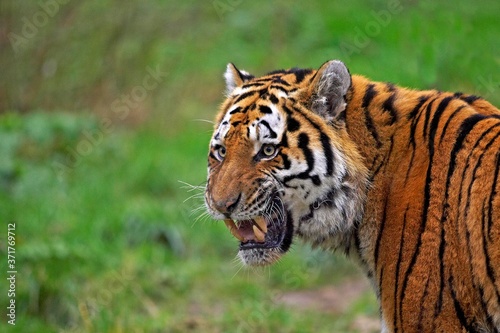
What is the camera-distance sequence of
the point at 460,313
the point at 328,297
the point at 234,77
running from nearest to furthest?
the point at 460,313, the point at 234,77, the point at 328,297

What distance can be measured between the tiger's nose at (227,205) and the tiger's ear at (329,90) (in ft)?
1.93

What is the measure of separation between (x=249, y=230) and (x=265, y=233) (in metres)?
0.10

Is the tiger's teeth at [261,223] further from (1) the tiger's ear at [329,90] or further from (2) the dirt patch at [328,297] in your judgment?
(2) the dirt patch at [328,297]

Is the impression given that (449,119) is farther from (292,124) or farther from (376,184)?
(292,124)

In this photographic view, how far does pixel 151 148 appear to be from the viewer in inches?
393

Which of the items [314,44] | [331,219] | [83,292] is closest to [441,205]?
[331,219]

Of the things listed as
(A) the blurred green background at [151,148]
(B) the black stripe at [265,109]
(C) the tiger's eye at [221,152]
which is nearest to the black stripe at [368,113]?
(B) the black stripe at [265,109]

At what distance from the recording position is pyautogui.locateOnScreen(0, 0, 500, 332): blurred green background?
634cm

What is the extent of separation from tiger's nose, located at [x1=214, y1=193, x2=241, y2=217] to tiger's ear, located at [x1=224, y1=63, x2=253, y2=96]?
79 cm

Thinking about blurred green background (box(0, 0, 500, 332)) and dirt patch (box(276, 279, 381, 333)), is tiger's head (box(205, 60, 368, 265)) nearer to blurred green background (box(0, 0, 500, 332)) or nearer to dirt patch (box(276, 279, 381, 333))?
blurred green background (box(0, 0, 500, 332))

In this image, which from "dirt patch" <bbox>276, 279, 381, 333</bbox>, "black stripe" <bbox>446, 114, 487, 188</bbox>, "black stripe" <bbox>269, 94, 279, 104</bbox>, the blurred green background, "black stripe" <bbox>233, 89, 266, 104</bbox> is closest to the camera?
"black stripe" <bbox>446, 114, 487, 188</bbox>

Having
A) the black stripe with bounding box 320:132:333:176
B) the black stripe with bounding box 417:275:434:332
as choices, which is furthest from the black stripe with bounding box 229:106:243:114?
the black stripe with bounding box 417:275:434:332

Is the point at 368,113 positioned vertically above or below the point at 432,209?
above

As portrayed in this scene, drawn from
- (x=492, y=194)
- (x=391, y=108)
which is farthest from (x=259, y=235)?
(x=492, y=194)
